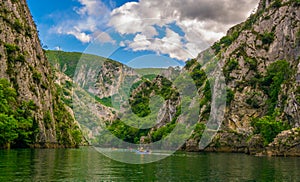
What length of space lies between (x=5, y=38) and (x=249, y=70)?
7647 cm

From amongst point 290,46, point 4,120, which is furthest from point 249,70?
point 4,120

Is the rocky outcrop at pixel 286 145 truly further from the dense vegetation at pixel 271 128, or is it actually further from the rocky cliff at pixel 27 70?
the rocky cliff at pixel 27 70

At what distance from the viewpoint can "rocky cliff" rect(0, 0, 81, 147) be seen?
82.7 metres

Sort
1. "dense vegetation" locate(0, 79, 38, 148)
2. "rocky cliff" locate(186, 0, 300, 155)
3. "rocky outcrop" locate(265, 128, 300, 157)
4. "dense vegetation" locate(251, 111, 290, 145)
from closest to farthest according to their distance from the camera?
1. "dense vegetation" locate(0, 79, 38, 148)
2. "rocky outcrop" locate(265, 128, 300, 157)
3. "dense vegetation" locate(251, 111, 290, 145)
4. "rocky cliff" locate(186, 0, 300, 155)

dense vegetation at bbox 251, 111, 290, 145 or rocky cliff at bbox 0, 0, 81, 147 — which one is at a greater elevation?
rocky cliff at bbox 0, 0, 81, 147

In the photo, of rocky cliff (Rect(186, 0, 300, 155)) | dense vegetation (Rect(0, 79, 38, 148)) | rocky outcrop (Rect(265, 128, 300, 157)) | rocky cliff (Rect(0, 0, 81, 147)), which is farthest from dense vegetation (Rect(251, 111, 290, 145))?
dense vegetation (Rect(0, 79, 38, 148))

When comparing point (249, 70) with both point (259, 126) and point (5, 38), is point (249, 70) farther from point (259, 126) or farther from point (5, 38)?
point (5, 38)

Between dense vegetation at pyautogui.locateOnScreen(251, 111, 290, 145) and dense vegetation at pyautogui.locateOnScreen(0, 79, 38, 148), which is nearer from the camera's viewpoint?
dense vegetation at pyautogui.locateOnScreen(0, 79, 38, 148)

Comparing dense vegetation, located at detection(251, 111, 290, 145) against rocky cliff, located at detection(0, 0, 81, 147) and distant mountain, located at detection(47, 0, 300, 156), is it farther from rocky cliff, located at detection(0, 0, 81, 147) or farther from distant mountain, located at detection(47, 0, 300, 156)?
rocky cliff, located at detection(0, 0, 81, 147)

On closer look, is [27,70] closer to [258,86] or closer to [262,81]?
[258,86]

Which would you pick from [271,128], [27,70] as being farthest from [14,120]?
[271,128]

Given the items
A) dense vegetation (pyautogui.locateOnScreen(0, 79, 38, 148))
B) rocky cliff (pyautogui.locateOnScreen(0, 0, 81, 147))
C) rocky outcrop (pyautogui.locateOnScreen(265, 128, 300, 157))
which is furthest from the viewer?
rocky cliff (pyautogui.locateOnScreen(0, 0, 81, 147))

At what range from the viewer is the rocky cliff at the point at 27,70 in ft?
271

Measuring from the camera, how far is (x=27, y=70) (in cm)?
8919
